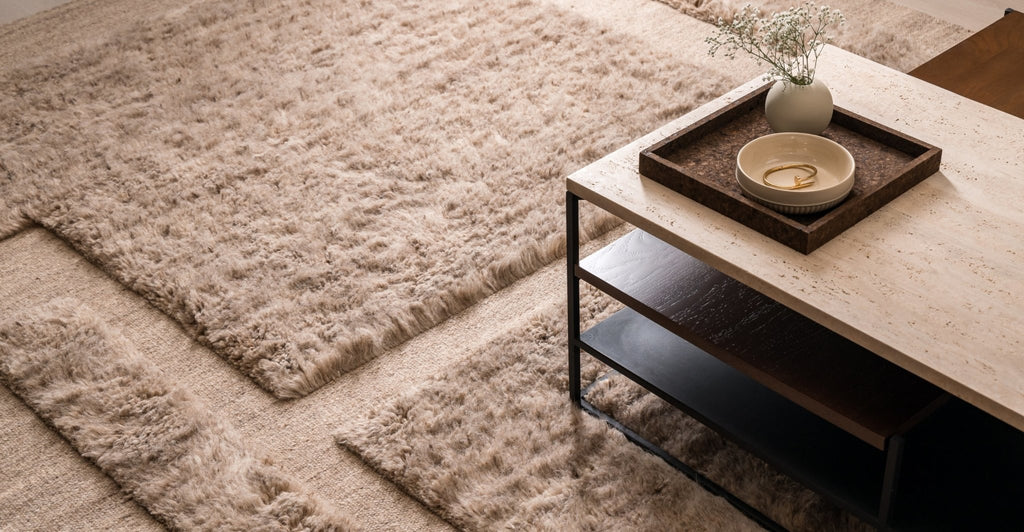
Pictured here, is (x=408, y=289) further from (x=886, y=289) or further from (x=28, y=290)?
(x=886, y=289)

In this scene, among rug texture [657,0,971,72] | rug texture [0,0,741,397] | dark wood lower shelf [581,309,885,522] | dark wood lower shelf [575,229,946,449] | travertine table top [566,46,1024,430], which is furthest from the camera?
rug texture [657,0,971,72]

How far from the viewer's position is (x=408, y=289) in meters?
2.25

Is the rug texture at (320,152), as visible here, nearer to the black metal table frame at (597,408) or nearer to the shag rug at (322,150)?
the shag rug at (322,150)

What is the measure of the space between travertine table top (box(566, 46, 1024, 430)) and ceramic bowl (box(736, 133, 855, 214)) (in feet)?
0.20

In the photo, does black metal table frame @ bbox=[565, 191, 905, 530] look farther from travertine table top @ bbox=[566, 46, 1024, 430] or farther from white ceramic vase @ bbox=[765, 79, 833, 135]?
white ceramic vase @ bbox=[765, 79, 833, 135]

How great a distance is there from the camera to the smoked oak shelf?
1.47 metres

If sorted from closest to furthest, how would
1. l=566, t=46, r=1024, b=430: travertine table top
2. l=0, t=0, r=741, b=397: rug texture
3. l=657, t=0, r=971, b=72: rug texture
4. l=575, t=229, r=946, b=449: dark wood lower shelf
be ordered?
1. l=566, t=46, r=1024, b=430: travertine table top
2. l=575, t=229, r=946, b=449: dark wood lower shelf
3. l=0, t=0, r=741, b=397: rug texture
4. l=657, t=0, r=971, b=72: rug texture

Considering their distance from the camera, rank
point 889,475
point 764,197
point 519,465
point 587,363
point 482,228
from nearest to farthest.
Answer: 1. point 889,475
2. point 764,197
3. point 519,465
4. point 587,363
5. point 482,228

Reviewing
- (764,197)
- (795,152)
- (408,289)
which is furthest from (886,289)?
(408,289)

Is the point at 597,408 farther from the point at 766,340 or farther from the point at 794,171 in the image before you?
the point at 794,171

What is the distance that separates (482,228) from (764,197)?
3.20 feet

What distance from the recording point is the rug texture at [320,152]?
7.40 feet

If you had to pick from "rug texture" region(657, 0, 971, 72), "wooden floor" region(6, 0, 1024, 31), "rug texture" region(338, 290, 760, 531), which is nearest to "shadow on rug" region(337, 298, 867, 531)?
"rug texture" region(338, 290, 760, 531)

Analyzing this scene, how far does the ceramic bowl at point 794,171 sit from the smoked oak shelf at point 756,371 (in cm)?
21
